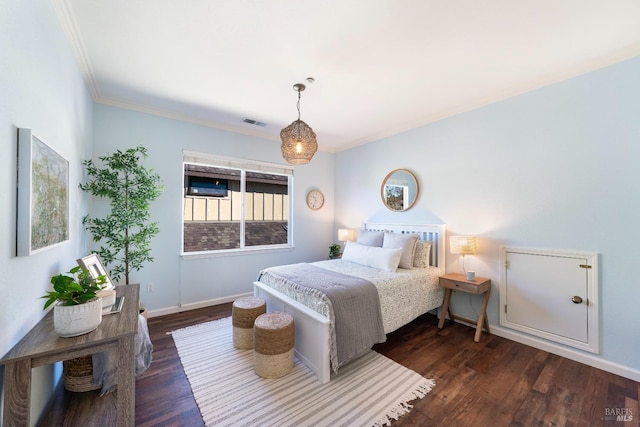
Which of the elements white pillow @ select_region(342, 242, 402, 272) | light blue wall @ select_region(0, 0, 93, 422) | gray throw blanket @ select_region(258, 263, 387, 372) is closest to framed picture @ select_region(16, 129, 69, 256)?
light blue wall @ select_region(0, 0, 93, 422)

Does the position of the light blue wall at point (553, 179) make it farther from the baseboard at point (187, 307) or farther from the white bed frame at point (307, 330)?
the baseboard at point (187, 307)

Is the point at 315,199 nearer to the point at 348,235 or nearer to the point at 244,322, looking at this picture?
the point at 348,235

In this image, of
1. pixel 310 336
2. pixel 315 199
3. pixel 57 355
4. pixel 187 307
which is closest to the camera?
pixel 57 355

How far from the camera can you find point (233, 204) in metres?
Answer: 4.27

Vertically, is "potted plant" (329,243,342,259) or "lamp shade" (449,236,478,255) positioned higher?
"lamp shade" (449,236,478,255)

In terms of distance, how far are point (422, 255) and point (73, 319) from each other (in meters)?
3.31

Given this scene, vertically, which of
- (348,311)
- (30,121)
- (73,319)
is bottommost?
(348,311)

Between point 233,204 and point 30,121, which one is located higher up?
point 30,121

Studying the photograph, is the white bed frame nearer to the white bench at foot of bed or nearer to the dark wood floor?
the white bench at foot of bed

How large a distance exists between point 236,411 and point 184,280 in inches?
90.4

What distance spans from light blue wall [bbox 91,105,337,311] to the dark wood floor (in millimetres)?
892

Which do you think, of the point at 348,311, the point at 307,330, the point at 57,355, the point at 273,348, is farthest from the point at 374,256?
the point at 57,355

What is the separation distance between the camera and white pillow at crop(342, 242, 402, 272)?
3094mm

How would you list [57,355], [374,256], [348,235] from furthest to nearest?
1. [348,235]
2. [374,256]
3. [57,355]
